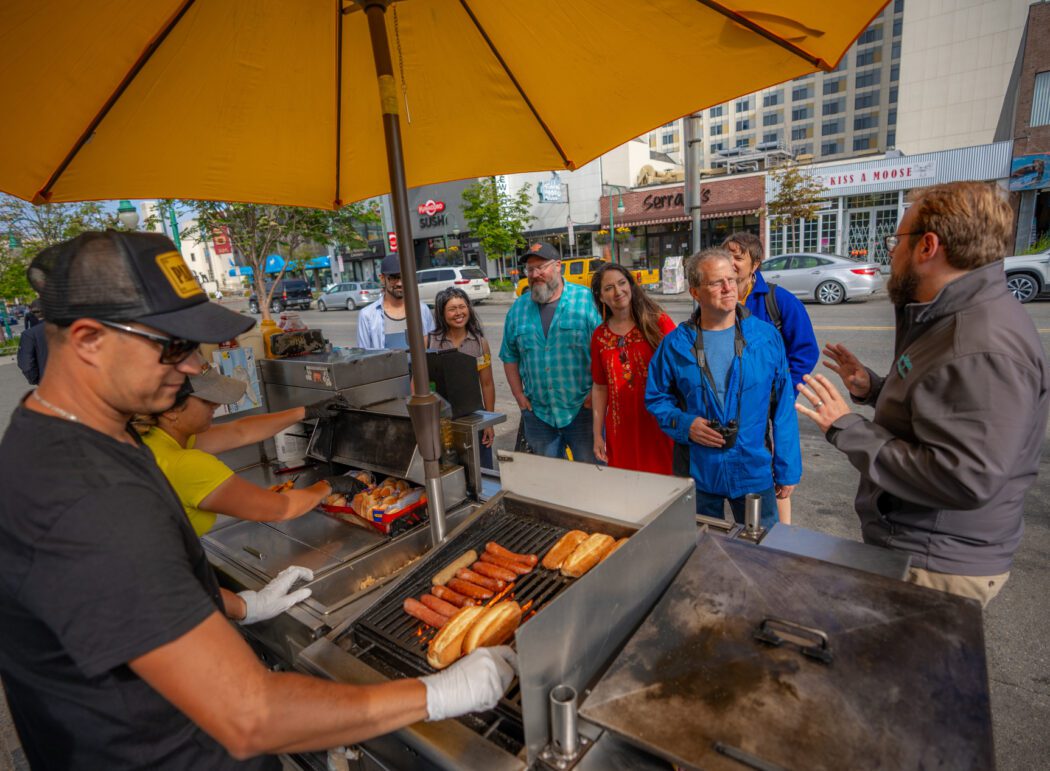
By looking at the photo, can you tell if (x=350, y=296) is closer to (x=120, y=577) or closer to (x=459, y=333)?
(x=459, y=333)

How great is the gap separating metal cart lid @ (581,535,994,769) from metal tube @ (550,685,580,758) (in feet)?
0.14

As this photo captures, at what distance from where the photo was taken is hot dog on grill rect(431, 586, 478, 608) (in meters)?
1.72

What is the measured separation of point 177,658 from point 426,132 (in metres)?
2.36

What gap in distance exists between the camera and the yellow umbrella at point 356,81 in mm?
1716

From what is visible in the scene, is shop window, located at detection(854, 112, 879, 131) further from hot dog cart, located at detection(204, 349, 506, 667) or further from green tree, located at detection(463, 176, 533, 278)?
hot dog cart, located at detection(204, 349, 506, 667)

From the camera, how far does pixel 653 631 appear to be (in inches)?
54.7

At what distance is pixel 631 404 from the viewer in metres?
3.51

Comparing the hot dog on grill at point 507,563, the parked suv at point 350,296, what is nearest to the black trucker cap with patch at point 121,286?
the hot dog on grill at point 507,563

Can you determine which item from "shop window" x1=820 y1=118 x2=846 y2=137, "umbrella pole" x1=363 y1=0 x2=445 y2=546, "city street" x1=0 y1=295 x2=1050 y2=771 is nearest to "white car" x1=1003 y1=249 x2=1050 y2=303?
"city street" x1=0 y1=295 x2=1050 y2=771

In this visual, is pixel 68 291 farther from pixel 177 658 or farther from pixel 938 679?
pixel 938 679

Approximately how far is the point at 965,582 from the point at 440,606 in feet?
5.53

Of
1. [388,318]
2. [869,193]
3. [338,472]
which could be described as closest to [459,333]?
[388,318]

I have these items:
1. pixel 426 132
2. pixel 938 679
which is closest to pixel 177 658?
pixel 938 679

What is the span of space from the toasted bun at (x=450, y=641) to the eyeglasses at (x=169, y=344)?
3.26 ft
